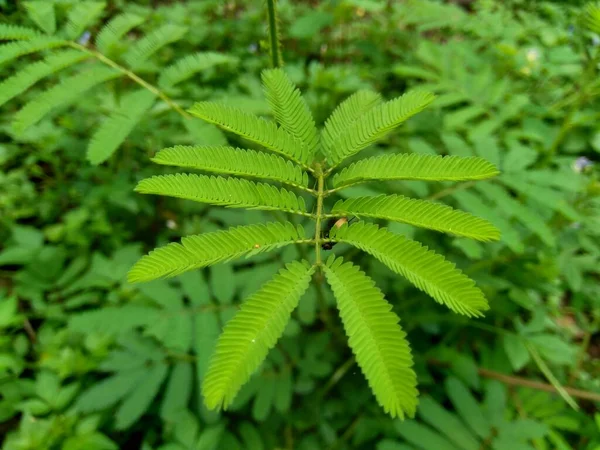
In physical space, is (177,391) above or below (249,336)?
below

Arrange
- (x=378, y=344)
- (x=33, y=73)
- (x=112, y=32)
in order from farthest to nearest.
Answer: (x=112, y=32) < (x=33, y=73) < (x=378, y=344)

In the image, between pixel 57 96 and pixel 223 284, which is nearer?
pixel 57 96

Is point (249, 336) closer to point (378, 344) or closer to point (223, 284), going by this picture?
point (378, 344)

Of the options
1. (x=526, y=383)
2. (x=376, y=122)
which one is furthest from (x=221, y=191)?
(x=526, y=383)

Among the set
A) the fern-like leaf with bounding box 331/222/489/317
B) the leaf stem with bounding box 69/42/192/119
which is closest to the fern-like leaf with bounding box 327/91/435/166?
the fern-like leaf with bounding box 331/222/489/317

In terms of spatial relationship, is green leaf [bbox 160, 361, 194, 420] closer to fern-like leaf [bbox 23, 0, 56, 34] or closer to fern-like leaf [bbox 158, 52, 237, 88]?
fern-like leaf [bbox 158, 52, 237, 88]

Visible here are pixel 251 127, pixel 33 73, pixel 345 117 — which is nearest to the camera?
pixel 251 127
